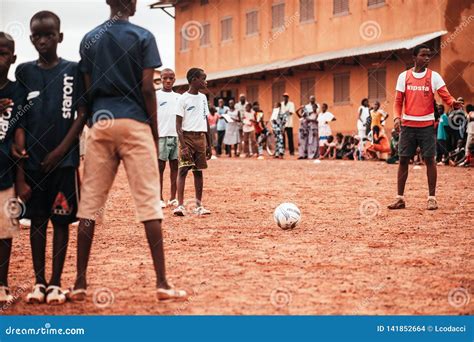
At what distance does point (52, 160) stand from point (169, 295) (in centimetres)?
109

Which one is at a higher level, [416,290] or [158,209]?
[158,209]

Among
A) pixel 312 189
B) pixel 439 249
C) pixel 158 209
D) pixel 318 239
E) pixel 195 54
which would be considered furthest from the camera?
pixel 195 54

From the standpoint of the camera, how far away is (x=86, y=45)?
5.09 meters

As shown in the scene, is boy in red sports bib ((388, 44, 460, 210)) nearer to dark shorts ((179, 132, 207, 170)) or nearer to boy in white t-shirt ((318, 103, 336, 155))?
dark shorts ((179, 132, 207, 170))

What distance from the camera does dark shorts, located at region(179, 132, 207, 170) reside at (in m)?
9.83

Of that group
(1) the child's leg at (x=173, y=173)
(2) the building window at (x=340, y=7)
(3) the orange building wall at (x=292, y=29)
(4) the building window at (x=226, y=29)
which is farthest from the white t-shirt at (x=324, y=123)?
(1) the child's leg at (x=173, y=173)

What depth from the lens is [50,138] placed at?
5098 mm

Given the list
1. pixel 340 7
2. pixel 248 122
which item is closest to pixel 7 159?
pixel 248 122

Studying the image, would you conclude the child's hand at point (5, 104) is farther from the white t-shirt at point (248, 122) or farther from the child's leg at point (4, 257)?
the white t-shirt at point (248, 122)

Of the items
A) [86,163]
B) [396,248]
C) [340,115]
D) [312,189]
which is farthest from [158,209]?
[340,115]

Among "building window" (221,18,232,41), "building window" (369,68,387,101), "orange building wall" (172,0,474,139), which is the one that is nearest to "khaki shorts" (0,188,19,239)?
"orange building wall" (172,0,474,139)

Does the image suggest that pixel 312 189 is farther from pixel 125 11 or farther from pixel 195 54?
pixel 195 54

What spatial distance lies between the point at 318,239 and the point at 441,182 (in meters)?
7.62

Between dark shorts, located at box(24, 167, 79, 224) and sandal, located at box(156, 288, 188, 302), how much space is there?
740 mm
